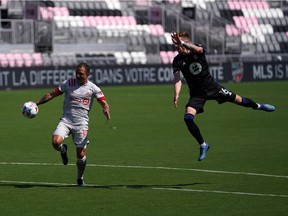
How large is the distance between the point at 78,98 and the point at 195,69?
2.26m

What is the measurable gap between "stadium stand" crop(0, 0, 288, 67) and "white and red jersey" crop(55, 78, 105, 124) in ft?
98.1

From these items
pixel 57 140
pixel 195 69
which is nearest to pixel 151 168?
pixel 195 69

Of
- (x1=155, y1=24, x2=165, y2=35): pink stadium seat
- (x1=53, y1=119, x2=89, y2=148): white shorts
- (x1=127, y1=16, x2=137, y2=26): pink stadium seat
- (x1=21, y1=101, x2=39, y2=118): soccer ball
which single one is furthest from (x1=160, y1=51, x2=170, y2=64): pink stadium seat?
(x1=53, y1=119, x2=89, y2=148): white shorts

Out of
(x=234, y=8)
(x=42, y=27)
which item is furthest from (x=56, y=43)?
(x=234, y=8)

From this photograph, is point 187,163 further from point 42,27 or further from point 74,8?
point 74,8

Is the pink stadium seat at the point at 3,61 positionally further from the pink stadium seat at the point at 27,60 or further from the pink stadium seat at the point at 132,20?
the pink stadium seat at the point at 132,20

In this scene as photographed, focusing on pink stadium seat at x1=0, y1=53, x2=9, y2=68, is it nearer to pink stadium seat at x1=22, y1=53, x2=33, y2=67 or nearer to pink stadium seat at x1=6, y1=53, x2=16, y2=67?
pink stadium seat at x1=6, y1=53, x2=16, y2=67

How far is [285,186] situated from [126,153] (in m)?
5.63

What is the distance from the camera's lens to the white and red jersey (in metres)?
13.7

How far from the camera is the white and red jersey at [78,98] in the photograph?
44.9 ft

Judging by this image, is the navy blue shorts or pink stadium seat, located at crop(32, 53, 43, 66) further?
pink stadium seat, located at crop(32, 53, 43, 66)

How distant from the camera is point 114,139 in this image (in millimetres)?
21422

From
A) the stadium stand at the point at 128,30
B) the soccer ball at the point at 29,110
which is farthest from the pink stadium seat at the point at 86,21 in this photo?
the soccer ball at the point at 29,110

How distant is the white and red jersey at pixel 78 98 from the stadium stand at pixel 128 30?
29.9 metres
